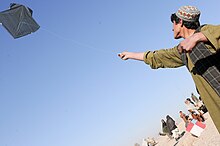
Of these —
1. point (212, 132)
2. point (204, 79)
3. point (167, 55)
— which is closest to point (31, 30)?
point (167, 55)

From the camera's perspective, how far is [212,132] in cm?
1223

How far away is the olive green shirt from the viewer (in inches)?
97.9

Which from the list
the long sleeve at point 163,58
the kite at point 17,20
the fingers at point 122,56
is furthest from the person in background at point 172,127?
the long sleeve at point 163,58

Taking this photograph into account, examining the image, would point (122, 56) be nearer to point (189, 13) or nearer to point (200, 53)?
point (189, 13)

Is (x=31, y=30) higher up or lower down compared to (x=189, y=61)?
higher up

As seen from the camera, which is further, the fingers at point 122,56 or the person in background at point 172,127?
the person in background at point 172,127

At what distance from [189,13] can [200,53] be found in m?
0.50

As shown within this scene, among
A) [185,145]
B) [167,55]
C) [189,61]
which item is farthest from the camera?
[185,145]

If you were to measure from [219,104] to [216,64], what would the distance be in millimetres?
363

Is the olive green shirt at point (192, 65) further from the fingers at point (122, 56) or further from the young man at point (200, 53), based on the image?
the fingers at point (122, 56)

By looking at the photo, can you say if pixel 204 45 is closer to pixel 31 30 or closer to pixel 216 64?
pixel 216 64

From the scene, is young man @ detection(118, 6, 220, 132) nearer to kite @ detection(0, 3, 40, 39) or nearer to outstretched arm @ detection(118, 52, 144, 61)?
outstretched arm @ detection(118, 52, 144, 61)

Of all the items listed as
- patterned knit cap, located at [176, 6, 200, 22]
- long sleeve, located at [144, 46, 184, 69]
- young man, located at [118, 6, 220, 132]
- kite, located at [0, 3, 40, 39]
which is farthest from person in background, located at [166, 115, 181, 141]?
patterned knit cap, located at [176, 6, 200, 22]

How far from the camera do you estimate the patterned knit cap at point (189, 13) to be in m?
2.95
